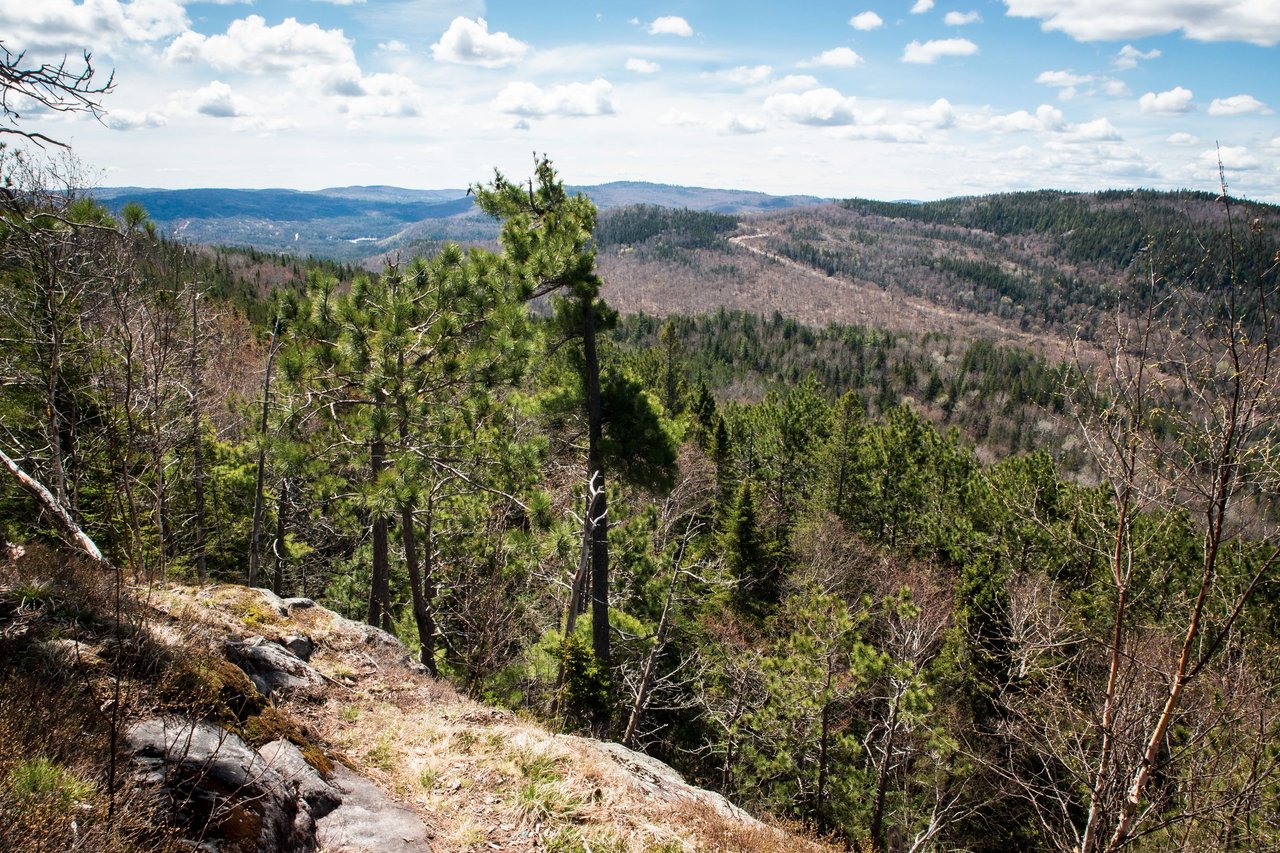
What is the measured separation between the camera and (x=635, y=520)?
14508 millimetres

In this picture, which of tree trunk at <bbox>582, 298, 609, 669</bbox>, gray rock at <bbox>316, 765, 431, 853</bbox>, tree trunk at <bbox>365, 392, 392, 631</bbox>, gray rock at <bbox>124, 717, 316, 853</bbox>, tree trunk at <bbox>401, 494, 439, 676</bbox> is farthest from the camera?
tree trunk at <bbox>582, 298, 609, 669</bbox>

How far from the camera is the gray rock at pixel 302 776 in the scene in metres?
4.47

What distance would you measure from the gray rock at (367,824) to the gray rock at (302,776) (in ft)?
0.25

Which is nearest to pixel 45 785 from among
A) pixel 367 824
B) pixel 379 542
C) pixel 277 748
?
pixel 277 748

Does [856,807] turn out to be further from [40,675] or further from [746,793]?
[40,675]

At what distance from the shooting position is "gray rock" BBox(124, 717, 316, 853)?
3574 mm

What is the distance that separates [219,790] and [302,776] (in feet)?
2.83

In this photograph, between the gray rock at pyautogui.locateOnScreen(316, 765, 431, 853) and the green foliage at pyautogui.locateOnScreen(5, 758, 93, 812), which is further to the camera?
the gray rock at pyautogui.locateOnScreen(316, 765, 431, 853)

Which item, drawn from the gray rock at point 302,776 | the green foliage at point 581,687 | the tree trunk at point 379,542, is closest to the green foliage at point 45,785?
the gray rock at point 302,776

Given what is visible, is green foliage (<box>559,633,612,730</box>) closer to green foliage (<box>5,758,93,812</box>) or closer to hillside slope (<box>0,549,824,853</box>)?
hillside slope (<box>0,549,824,853</box>)

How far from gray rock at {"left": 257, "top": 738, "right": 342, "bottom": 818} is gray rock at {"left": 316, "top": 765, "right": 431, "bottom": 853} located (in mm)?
77

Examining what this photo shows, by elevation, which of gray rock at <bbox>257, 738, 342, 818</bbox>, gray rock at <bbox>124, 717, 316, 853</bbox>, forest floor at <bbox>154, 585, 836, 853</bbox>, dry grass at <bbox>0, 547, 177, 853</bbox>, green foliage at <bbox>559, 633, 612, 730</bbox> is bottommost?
green foliage at <bbox>559, 633, 612, 730</bbox>

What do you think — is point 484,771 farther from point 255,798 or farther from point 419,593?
point 419,593

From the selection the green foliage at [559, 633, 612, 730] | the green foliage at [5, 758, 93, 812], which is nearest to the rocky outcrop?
the green foliage at [5, 758, 93, 812]
